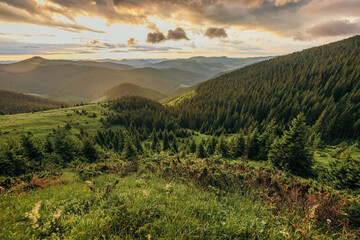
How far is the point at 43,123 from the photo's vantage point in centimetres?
8738

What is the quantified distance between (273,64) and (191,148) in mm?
205428

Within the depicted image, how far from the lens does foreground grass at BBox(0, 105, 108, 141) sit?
73375mm

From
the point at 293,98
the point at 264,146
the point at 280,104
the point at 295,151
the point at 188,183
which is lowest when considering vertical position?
the point at 264,146

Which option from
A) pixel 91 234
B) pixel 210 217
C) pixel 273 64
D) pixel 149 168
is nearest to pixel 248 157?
pixel 149 168

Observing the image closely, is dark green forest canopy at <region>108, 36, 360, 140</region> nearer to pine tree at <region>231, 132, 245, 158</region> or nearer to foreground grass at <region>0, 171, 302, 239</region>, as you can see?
pine tree at <region>231, 132, 245, 158</region>

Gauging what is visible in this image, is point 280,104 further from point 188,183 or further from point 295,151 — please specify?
point 188,183

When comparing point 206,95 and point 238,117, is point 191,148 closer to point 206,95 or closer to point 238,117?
point 238,117

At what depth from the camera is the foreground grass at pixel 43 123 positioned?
73375mm

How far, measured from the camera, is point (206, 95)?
164 m

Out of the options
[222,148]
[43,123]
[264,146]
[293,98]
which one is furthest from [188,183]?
[293,98]

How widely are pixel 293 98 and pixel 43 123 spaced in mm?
184868

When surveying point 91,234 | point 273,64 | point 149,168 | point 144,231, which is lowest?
point 149,168

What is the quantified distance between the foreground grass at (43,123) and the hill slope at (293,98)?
74354mm

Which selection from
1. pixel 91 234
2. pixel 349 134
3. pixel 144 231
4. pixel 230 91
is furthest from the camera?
pixel 230 91
